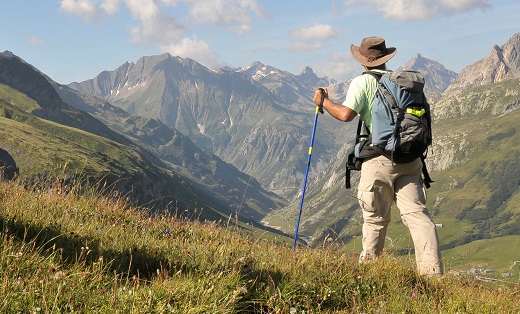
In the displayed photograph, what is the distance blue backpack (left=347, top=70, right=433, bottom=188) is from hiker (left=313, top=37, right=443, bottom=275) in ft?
0.72

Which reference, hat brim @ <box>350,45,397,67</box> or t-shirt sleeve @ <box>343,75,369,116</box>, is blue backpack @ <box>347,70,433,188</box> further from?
hat brim @ <box>350,45,397,67</box>

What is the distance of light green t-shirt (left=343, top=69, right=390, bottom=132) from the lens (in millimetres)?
7402

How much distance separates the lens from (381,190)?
7559 mm

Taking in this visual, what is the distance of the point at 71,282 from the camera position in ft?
13.1

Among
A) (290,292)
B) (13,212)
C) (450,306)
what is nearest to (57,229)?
(13,212)

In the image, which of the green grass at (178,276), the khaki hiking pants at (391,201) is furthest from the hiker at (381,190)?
the green grass at (178,276)

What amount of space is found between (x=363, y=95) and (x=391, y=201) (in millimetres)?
1905

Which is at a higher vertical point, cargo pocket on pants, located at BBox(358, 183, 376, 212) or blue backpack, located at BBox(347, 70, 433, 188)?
blue backpack, located at BBox(347, 70, 433, 188)

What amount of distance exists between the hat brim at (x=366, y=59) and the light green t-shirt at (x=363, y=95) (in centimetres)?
51

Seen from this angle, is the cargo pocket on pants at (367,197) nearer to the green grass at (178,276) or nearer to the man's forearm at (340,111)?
the green grass at (178,276)

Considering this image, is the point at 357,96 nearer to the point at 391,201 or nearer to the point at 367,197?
the point at 367,197

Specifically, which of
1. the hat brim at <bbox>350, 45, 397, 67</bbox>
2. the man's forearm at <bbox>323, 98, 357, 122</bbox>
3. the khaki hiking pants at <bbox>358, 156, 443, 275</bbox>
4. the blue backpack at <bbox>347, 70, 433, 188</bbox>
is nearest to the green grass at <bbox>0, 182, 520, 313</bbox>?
the khaki hiking pants at <bbox>358, 156, 443, 275</bbox>

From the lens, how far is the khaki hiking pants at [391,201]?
283 inches

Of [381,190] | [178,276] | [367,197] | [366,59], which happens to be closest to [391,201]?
[381,190]
